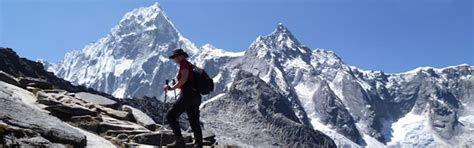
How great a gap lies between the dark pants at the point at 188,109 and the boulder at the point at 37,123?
251cm

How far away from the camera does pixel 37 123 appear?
18031mm

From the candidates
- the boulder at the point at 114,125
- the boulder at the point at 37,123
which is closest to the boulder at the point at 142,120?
the boulder at the point at 114,125

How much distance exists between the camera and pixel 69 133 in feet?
60.0

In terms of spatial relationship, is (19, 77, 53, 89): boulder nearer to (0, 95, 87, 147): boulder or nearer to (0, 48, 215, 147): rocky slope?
(0, 48, 215, 147): rocky slope

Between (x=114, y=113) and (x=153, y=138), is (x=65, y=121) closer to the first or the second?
(x=153, y=138)

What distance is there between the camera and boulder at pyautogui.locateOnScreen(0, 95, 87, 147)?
17484mm

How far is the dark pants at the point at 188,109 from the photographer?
18609 mm

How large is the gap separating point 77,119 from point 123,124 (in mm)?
1786

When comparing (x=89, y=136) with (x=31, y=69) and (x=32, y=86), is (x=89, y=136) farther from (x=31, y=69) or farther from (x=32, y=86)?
(x=31, y=69)

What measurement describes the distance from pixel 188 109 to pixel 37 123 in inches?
160

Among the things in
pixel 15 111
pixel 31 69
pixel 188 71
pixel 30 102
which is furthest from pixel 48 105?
pixel 31 69

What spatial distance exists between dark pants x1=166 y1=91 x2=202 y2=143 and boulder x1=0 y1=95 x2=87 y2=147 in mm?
2514

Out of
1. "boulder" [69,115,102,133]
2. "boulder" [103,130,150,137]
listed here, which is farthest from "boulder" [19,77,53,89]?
"boulder" [103,130,150,137]

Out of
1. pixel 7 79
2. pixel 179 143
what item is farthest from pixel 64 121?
pixel 7 79
